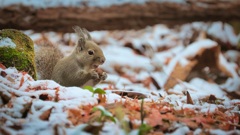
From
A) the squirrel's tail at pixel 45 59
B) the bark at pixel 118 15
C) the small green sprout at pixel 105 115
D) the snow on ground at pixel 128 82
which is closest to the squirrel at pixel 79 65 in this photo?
the squirrel's tail at pixel 45 59

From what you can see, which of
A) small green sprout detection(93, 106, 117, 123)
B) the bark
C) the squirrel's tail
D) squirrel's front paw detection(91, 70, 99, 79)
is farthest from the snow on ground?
the bark

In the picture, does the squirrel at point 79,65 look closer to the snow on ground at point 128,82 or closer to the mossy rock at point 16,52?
the snow on ground at point 128,82

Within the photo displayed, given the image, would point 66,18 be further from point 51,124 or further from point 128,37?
point 51,124

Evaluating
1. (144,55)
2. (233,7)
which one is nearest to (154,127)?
(233,7)

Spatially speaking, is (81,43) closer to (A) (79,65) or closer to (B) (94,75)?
(A) (79,65)

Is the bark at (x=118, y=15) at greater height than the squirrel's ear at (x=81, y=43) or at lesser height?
greater

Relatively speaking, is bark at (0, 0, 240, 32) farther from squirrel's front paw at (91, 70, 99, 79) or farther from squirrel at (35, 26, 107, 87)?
squirrel's front paw at (91, 70, 99, 79)
